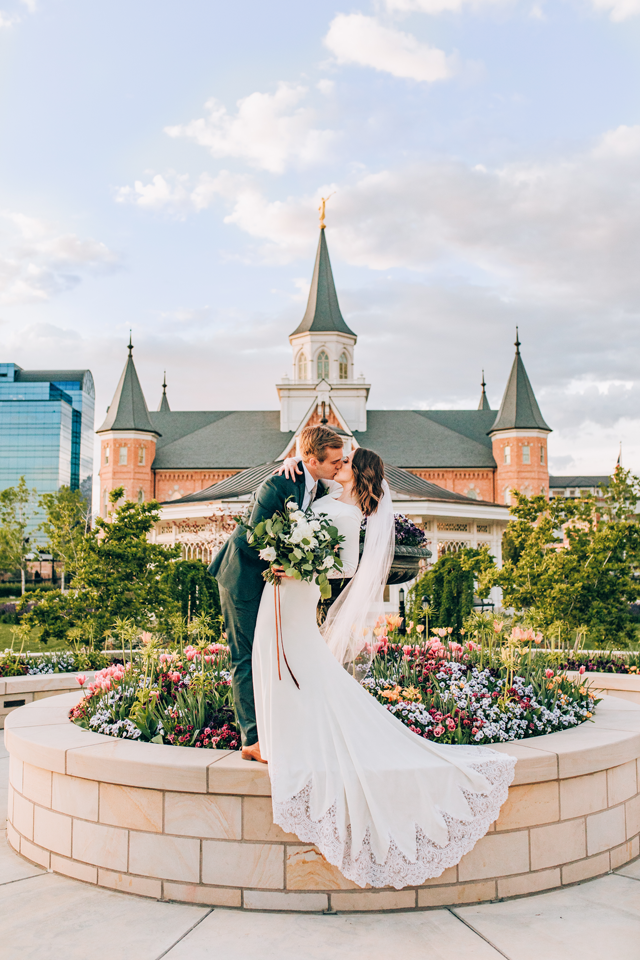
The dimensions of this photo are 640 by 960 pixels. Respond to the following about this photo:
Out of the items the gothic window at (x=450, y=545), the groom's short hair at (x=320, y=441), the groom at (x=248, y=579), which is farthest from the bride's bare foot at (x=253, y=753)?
the gothic window at (x=450, y=545)

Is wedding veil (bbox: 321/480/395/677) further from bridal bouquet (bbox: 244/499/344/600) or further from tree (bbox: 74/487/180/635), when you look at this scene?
tree (bbox: 74/487/180/635)

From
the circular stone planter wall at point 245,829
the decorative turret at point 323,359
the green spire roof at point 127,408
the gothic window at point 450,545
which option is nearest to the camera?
the circular stone planter wall at point 245,829

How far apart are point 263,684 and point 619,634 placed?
9.34 meters

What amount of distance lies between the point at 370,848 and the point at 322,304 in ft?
165

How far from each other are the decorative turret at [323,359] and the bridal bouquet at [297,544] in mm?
44282

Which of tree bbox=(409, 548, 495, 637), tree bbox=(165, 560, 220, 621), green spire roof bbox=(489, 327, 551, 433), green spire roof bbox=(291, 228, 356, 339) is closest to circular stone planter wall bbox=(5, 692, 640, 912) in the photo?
tree bbox=(165, 560, 220, 621)

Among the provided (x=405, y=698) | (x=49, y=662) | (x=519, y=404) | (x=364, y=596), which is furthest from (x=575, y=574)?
(x=519, y=404)

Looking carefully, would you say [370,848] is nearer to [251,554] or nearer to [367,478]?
[251,554]

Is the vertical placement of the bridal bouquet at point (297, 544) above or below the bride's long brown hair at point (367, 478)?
below

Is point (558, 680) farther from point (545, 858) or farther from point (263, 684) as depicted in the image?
point (263, 684)

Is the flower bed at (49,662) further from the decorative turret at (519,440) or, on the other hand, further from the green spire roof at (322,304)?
the green spire roof at (322,304)

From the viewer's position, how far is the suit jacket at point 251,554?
157 inches

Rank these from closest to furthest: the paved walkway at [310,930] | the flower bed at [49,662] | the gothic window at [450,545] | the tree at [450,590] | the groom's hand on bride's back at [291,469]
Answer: the paved walkway at [310,930]
the groom's hand on bride's back at [291,469]
the flower bed at [49,662]
the tree at [450,590]
the gothic window at [450,545]

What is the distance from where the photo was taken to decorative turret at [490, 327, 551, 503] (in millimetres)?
47156
